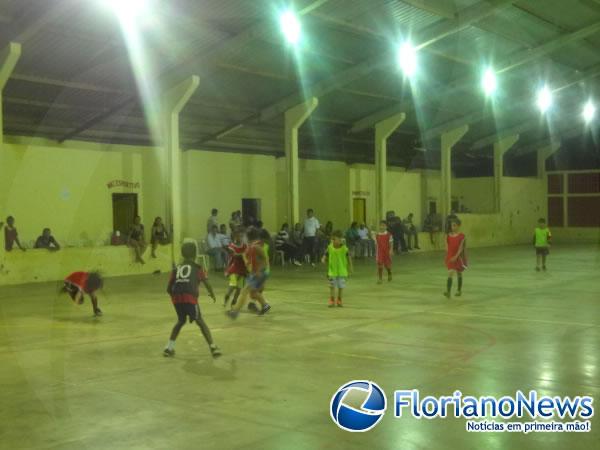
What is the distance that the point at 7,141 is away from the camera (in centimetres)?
2102

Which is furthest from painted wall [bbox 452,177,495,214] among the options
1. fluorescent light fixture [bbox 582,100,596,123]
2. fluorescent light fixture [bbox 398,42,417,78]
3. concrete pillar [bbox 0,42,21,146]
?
concrete pillar [bbox 0,42,21,146]

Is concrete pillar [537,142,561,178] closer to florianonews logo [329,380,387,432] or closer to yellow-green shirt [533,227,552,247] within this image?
yellow-green shirt [533,227,552,247]

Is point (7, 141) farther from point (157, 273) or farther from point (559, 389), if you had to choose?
point (559, 389)

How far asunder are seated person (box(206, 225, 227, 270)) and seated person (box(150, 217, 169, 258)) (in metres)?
1.38

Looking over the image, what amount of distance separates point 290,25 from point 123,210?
10364mm

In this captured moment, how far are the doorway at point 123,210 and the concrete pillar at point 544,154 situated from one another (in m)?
23.9

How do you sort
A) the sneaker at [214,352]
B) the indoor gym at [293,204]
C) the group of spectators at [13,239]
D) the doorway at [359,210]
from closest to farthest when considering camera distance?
the indoor gym at [293,204] → the sneaker at [214,352] → the group of spectators at [13,239] → the doorway at [359,210]

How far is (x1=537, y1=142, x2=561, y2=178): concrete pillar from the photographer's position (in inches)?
1452

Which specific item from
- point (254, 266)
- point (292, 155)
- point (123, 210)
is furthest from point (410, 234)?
point (254, 266)

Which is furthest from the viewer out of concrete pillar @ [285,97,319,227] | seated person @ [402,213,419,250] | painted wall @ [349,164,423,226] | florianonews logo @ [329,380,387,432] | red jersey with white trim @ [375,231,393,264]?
painted wall @ [349,164,423,226]

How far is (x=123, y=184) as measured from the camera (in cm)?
2256

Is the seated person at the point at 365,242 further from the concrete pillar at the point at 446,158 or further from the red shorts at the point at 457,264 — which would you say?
the red shorts at the point at 457,264

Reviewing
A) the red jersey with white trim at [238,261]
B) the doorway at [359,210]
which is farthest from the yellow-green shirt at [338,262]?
the doorway at [359,210]

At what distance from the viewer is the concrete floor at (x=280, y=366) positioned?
16.3 feet
